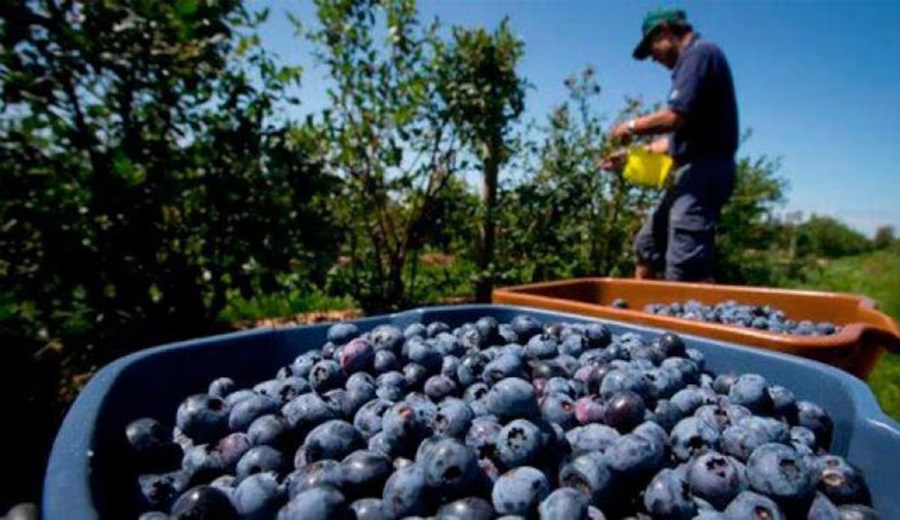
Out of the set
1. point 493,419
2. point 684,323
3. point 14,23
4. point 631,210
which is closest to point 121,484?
point 493,419

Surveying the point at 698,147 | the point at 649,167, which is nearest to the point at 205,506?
the point at 698,147

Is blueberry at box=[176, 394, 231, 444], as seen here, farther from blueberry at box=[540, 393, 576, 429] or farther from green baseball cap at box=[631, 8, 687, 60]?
green baseball cap at box=[631, 8, 687, 60]

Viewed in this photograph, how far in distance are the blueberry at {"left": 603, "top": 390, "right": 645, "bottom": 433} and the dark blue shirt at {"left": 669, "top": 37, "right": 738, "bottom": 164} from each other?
2.34 metres

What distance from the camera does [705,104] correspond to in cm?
276

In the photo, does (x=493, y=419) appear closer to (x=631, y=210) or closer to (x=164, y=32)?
(x=164, y=32)

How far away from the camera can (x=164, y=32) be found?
219 cm

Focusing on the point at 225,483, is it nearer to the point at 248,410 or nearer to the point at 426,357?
the point at 248,410

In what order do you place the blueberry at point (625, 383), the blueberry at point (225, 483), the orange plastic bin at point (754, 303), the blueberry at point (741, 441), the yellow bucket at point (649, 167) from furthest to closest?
the yellow bucket at point (649, 167) < the orange plastic bin at point (754, 303) < the blueberry at point (625, 383) < the blueberry at point (741, 441) < the blueberry at point (225, 483)

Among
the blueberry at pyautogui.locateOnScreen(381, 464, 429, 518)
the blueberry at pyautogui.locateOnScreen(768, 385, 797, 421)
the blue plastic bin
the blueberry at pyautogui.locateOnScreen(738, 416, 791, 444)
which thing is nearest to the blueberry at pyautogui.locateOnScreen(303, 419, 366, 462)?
the blueberry at pyautogui.locateOnScreen(381, 464, 429, 518)

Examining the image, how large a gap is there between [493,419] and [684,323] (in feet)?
2.86

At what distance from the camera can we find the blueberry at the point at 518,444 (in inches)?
27.4

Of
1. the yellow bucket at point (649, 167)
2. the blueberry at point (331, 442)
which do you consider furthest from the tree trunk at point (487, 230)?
the blueberry at point (331, 442)

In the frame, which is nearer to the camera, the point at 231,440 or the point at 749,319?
the point at 231,440

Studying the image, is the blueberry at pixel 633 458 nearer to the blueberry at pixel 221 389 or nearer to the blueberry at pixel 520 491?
the blueberry at pixel 520 491
